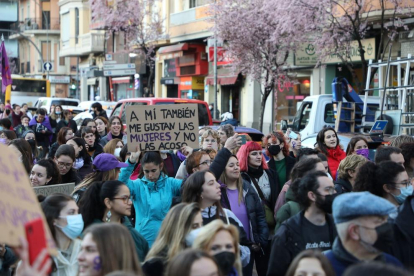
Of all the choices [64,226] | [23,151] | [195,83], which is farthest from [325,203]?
[195,83]

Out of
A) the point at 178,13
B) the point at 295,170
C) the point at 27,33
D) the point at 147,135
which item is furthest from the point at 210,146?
the point at 27,33

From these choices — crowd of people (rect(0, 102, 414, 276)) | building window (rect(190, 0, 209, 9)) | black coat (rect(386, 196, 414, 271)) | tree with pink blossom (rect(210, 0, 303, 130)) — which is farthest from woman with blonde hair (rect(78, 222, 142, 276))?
building window (rect(190, 0, 209, 9))

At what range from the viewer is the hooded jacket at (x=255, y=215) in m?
7.35

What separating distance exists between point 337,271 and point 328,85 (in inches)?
908

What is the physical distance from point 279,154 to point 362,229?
5.01 m

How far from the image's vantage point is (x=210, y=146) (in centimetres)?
983

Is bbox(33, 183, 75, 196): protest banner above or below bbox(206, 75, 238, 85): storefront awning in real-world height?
below

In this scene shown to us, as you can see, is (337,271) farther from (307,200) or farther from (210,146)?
(210,146)

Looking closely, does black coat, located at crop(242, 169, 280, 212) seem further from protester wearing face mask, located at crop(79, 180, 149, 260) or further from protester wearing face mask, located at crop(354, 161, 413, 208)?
protester wearing face mask, located at crop(79, 180, 149, 260)

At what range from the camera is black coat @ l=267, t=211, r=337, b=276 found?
17.3 ft

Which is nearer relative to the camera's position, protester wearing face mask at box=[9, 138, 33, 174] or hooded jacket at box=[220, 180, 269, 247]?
hooded jacket at box=[220, 180, 269, 247]

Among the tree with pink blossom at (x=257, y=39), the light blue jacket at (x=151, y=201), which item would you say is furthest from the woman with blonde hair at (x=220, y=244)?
the tree with pink blossom at (x=257, y=39)

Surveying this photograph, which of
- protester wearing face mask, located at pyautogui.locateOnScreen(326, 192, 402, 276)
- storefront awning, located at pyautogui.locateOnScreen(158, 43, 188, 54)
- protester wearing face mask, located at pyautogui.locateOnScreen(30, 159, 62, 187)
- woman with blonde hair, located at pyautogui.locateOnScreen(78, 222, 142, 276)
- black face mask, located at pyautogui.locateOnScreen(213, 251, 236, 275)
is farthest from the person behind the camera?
storefront awning, located at pyautogui.locateOnScreen(158, 43, 188, 54)

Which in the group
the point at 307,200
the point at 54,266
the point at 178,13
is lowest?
the point at 54,266
